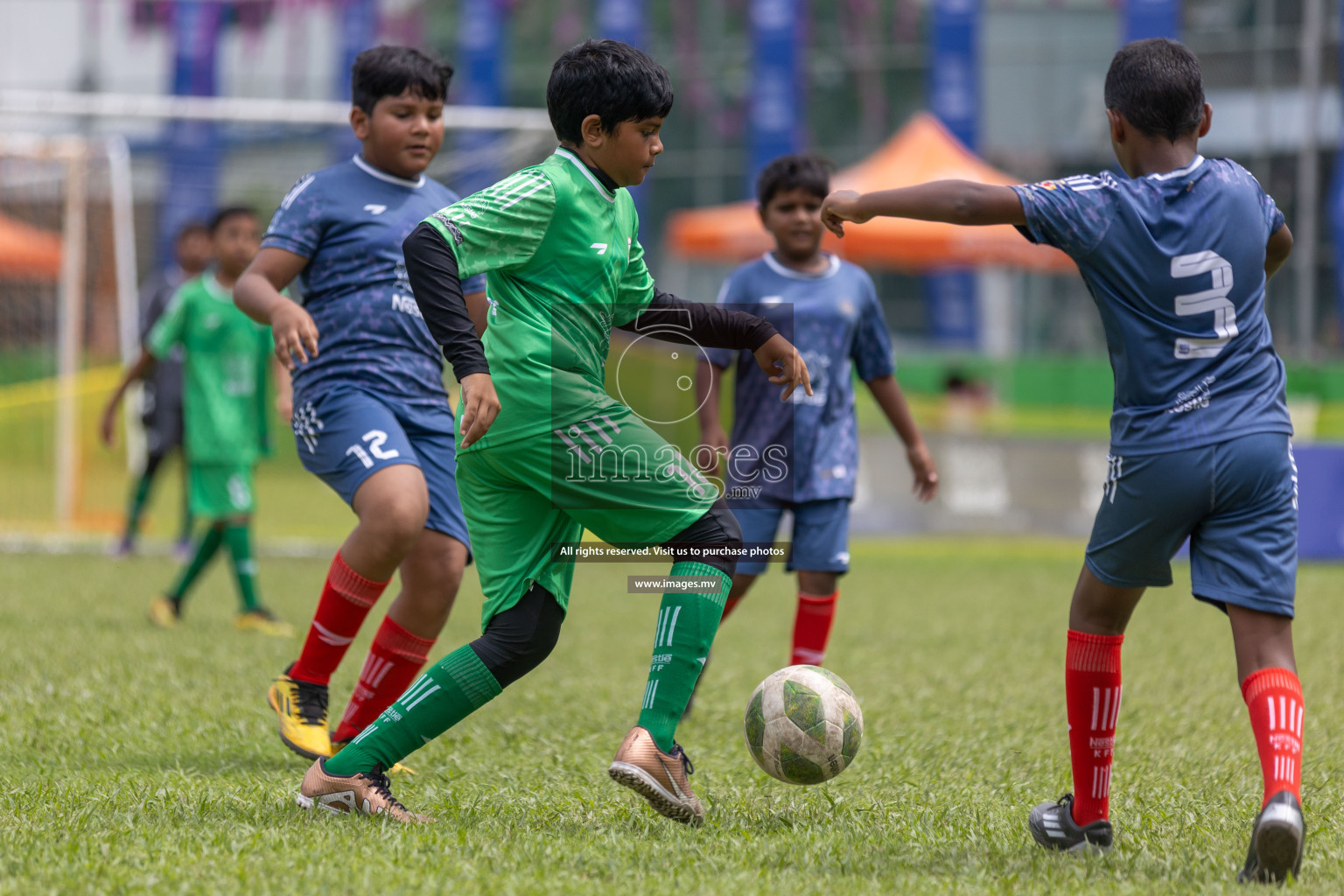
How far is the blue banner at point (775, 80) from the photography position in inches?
1057

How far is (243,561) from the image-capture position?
7.80 metres

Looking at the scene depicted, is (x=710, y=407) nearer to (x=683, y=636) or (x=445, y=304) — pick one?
(x=683, y=636)

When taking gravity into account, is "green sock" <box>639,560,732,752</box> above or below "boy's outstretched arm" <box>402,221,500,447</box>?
below

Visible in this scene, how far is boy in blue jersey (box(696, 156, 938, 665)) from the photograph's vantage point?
5434 millimetres

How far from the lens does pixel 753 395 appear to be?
222 inches

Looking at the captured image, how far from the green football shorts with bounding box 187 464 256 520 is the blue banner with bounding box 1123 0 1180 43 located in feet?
61.7

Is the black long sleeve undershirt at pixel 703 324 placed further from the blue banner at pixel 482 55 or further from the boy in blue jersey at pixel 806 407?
the blue banner at pixel 482 55

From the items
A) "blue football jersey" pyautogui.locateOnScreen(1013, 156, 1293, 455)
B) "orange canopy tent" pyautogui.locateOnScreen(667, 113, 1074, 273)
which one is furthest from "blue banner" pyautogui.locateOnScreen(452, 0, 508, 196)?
"blue football jersey" pyautogui.locateOnScreen(1013, 156, 1293, 455)

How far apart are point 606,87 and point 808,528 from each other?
2389 mm

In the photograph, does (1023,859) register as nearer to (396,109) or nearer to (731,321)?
(731,321)

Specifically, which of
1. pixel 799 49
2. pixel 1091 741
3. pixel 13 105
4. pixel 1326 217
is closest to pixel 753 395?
pixel 1091 741

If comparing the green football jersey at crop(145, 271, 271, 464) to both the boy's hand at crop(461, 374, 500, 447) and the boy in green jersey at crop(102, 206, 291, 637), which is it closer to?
the boy in green jersey at crop(102, 206, 291, 637)

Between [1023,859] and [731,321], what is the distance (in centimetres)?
146

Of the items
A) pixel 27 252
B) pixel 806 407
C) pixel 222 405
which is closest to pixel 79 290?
pixel 27 252
